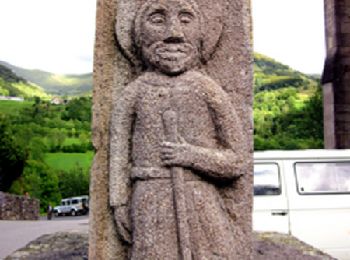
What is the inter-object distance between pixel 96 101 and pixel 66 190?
50023 mm

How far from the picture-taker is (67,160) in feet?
199

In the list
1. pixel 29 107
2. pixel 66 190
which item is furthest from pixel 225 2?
pixel 29 107

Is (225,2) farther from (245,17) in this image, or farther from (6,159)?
(6,159)

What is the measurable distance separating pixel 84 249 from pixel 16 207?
18.6m

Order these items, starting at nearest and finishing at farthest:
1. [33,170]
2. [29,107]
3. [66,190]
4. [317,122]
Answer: [317,122] → [33,170] → [66,190] → [29,107]

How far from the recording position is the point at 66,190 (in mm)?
52406

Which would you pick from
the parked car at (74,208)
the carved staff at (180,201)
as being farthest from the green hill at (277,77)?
the carved staff at (180,201)

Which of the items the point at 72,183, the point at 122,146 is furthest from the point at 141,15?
the point at 72,183

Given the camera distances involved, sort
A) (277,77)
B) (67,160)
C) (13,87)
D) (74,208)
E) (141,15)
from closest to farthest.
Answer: (141,15) → (74,208) → (277,77) → (67,160) → (13,87)

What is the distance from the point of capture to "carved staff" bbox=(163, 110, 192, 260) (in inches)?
129

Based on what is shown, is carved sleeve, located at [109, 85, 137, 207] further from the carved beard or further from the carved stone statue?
the carved beard

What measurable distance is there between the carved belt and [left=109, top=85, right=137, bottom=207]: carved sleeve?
13 centimetres

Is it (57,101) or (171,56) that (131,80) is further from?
(57,101)

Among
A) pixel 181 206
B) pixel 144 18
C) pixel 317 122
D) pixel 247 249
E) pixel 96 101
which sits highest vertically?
pixel 317 122
